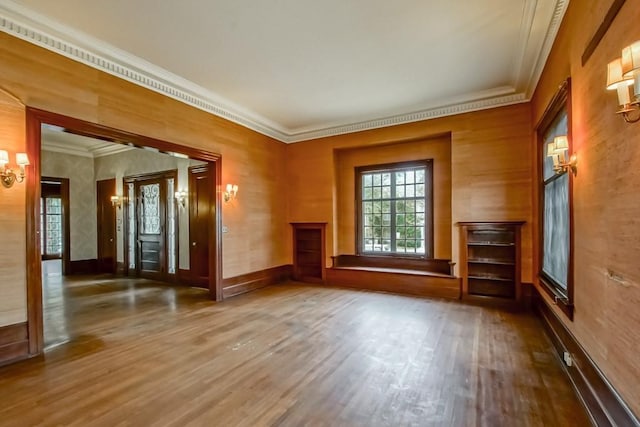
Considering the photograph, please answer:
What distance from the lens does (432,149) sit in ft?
19.5

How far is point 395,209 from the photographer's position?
639cm

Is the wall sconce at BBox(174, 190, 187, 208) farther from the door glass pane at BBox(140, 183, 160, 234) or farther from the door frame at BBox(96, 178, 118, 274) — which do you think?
the door frame at BBox(96, 178, 118, 274)

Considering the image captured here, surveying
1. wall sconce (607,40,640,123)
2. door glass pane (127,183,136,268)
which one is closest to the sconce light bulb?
wall sconce (607,40,640,123)

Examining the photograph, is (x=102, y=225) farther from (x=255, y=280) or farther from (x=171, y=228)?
(x=255, y=280)

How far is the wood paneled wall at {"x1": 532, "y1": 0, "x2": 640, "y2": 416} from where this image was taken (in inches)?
64.6

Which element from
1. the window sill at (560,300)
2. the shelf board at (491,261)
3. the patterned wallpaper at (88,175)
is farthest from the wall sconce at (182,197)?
the window sill at (560,300)

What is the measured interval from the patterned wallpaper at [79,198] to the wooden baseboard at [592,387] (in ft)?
33.4

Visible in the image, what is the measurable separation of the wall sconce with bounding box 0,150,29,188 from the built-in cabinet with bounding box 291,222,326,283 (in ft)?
15.6

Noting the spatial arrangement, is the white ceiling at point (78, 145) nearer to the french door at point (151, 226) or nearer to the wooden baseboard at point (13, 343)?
the french door at point (151, 226)

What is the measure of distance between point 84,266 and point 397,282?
820 cm

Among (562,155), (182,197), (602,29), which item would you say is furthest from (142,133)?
(562,155)

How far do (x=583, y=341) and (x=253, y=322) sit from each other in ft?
11.5

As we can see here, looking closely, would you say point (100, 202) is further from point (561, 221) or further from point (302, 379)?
point (561, 221)

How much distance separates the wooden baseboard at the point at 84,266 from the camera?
8.01 metres
